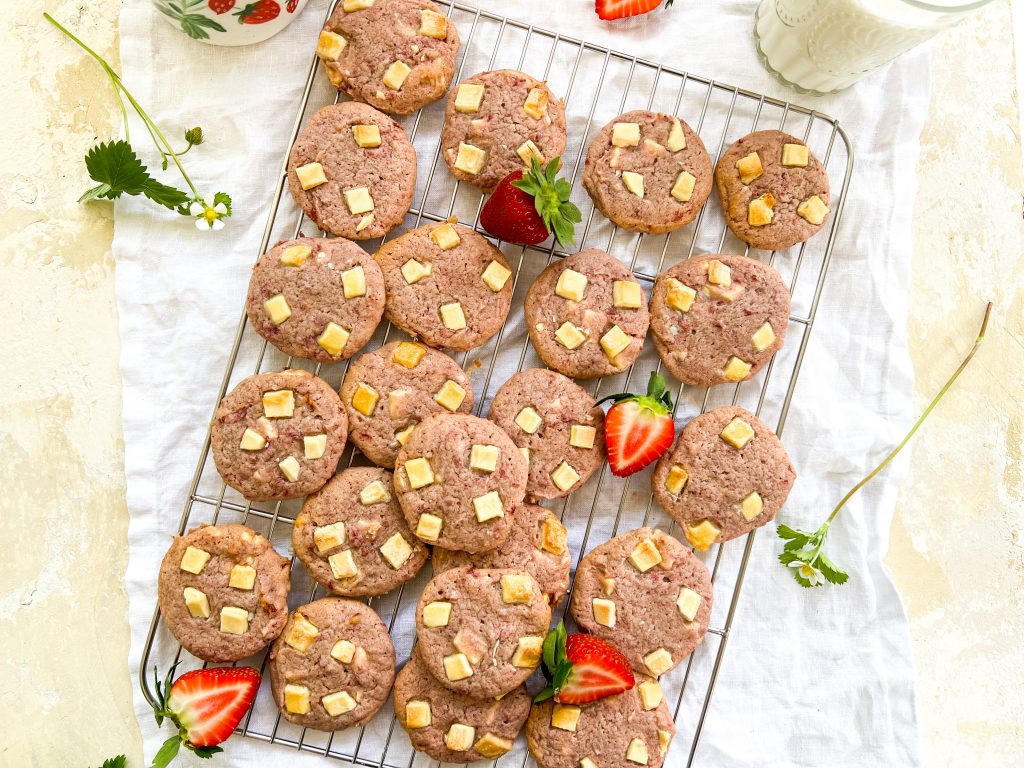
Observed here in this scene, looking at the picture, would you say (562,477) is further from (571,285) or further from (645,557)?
(571,285)

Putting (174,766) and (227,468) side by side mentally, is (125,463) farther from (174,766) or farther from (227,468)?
(174,766)

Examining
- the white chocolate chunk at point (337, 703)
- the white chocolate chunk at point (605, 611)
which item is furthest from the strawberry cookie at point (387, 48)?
the white chocolate chunk at point (337, 703)

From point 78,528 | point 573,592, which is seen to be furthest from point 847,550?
point 78,528

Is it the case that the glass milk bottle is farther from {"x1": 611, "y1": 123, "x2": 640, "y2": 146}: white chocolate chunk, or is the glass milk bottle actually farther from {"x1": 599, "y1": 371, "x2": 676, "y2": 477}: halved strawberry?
{"x1": 599, "y1": 371, "x2": 676, "y2": 477}: halved strawberry

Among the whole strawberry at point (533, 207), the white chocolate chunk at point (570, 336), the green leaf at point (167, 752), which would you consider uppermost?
the whole strawberry at point (533, 207)

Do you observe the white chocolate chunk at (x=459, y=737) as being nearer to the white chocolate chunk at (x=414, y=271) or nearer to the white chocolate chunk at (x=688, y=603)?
the white chocolate chunk at (x=688, y=603)

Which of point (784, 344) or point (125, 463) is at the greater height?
point (784, 344)

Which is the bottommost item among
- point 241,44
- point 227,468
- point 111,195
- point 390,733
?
point 390,733
